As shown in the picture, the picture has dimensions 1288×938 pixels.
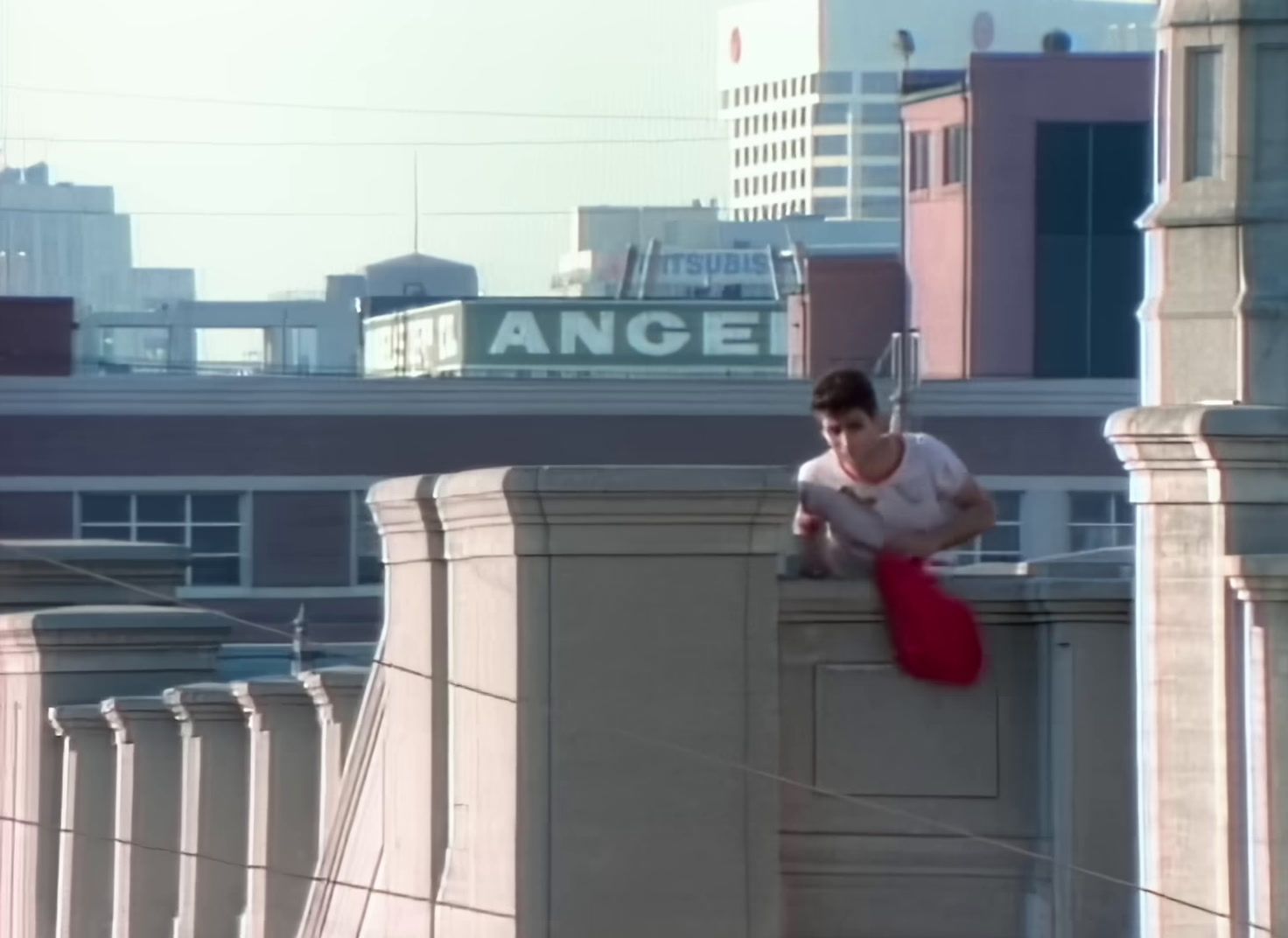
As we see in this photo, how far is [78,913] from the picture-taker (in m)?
16.8

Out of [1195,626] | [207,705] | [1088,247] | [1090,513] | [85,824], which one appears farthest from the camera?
[1088,247]

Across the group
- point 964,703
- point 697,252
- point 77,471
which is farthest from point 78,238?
point 964,703

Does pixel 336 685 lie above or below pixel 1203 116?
below

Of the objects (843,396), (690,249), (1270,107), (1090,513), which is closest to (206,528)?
(1090,513)

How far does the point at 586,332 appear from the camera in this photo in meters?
76.9

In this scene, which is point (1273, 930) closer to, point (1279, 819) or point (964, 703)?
point (1279, 819)

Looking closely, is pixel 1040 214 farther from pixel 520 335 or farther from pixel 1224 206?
pixel 1224 206

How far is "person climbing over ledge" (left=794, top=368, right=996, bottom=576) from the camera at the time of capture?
8.56m

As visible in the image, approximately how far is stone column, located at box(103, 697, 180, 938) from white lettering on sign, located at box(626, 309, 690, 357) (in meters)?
60.1

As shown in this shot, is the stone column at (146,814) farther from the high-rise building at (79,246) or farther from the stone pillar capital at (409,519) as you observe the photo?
the high-rise building at (79,246)

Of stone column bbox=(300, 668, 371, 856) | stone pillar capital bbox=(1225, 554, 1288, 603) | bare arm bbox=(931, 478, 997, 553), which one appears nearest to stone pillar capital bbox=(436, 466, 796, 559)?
bare arm bbox=(931, 478, 997, 553)

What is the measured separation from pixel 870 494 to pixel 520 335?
6842cm

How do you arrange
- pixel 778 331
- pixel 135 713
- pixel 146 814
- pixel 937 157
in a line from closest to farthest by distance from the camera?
pixel 135 713
pixel 146 814
pixel 937 157
pixel 778 331

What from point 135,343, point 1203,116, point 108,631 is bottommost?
point 108,631
